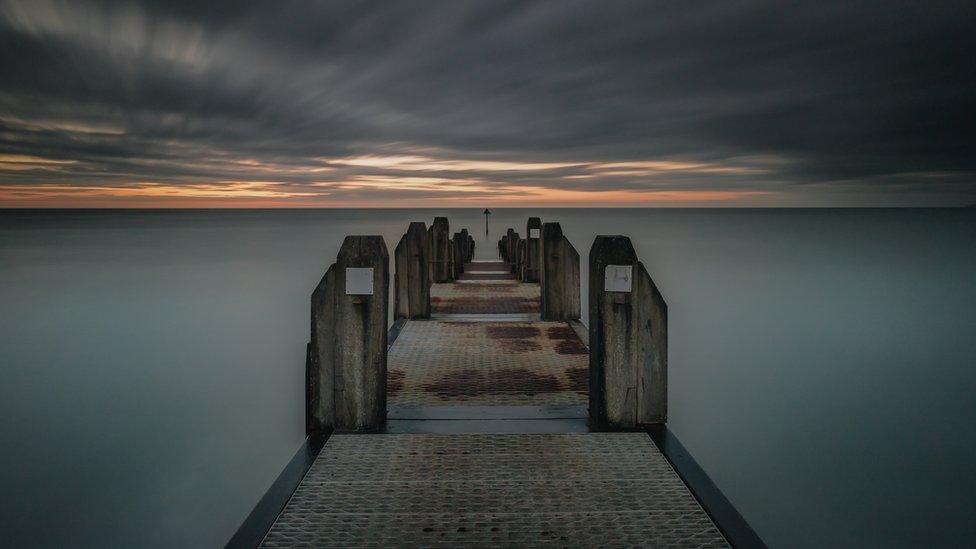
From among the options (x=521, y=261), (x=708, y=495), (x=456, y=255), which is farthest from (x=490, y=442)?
(x=456, y=255)

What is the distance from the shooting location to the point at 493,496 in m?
3.25

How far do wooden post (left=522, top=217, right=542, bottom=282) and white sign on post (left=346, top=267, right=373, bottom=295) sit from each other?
9750 mm

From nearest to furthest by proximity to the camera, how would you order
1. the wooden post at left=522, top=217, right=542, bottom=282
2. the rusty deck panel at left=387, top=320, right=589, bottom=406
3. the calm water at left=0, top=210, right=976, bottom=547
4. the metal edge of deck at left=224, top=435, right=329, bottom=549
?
the metal edge of deck at left=224, top=435, right=329, bottom=549 → the rusty deck panel at left=387, top=320, right=589, bottom=406 → the calm water at left=0, top=210, right=976, bottom=547 → the wooden post at left=522, top=217, right=542, bottom=282

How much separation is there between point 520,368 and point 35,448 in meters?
5.96

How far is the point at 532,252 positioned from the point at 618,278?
971 cm

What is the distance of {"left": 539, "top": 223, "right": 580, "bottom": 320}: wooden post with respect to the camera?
872 cm

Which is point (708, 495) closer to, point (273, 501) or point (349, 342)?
point (273, 501)

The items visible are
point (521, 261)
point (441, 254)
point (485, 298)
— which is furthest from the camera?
point (521, 261)

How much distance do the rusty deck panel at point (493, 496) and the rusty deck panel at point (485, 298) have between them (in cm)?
582

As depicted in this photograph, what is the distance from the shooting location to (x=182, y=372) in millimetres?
10773

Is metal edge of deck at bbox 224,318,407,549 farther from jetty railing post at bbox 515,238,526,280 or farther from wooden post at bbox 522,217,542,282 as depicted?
jetty railing post at bbox 515,238,526,280

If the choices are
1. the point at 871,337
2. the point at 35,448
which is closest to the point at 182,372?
the point at 35,448

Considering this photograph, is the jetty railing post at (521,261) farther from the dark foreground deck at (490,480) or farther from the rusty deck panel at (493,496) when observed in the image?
the rusty deck panel at (493,496)

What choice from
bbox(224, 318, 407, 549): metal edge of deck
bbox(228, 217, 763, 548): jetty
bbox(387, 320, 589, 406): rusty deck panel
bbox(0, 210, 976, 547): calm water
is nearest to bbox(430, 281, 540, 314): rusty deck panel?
bbox(387, 320, 589, 406): rusty deck panel
